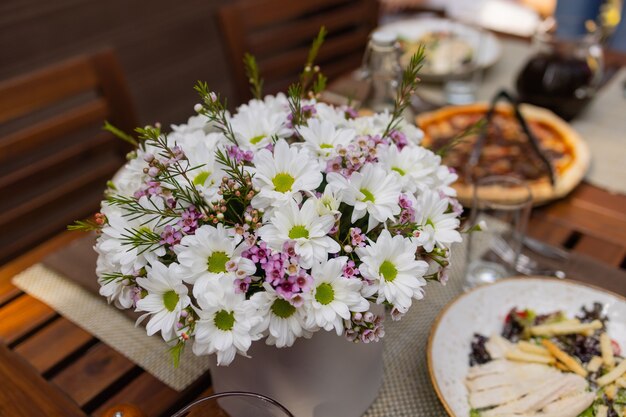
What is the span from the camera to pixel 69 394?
0.71m

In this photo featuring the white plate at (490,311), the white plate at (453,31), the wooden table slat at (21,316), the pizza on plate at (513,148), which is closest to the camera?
the white plate at (490,311)

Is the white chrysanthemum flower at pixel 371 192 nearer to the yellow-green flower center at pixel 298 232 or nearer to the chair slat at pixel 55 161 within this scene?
the yellow-green flower center at pixel 298 232

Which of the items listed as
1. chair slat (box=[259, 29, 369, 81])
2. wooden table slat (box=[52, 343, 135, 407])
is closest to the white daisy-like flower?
wooden table slat (box=[52, 343, 135, 407])

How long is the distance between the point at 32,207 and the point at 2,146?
0.48 ft

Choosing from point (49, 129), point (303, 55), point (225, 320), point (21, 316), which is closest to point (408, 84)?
point (225, 320)

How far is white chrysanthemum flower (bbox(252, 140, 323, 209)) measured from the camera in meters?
0.50

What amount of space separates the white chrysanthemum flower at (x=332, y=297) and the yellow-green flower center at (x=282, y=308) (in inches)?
0.8

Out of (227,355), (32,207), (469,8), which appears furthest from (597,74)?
(469,8)

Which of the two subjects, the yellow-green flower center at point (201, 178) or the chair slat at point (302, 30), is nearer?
the yellow-green flower center at point (201, 178)

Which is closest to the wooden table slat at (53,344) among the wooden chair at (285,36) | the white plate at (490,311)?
the white plate at (490,311)

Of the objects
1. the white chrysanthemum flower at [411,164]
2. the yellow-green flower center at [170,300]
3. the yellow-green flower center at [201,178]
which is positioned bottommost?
the yellow-green flower center at [170,300]

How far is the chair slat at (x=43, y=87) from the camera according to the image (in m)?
1.13

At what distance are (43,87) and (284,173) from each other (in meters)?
0.89

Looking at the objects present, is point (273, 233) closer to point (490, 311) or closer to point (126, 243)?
point (126, 243)
